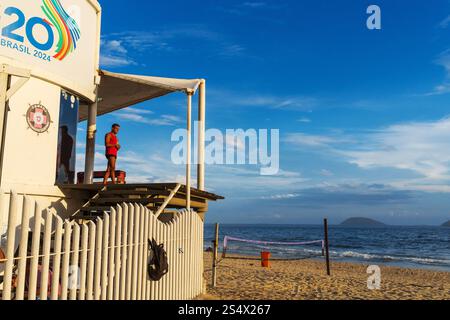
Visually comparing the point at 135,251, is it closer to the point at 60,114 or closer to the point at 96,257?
the point at 96,257

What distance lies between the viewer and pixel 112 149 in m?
11.8

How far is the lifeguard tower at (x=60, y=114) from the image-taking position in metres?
9.38

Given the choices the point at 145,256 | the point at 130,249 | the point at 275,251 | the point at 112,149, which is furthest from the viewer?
the point at 275,251

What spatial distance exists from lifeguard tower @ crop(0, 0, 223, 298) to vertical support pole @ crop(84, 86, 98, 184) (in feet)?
0.10

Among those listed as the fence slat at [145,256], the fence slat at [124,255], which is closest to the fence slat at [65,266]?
the fence slat at [124,255]

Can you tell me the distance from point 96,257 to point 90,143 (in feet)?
23.8

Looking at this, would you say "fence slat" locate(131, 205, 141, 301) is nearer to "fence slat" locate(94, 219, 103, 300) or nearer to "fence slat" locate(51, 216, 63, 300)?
"fence slat" locate(94, 219, 103, 300)

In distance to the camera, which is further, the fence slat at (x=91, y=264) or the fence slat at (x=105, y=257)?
the fence slat at (x=105, y=257)

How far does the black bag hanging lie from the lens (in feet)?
23.9

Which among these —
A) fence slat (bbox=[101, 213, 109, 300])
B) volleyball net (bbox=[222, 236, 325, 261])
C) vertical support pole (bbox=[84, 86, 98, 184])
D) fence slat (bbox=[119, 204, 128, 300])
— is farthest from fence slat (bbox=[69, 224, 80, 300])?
volleyball net (bbox=[222, 236, 325, 261])

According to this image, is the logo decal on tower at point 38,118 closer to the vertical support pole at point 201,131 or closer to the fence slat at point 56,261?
the vertical support pole at point 201,131

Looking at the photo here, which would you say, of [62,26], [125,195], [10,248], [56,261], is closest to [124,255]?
[56,261]

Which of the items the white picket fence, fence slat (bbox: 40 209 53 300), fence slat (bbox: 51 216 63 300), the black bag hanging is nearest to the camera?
the white picket fence

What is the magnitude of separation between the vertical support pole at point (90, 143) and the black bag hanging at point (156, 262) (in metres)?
5.64
